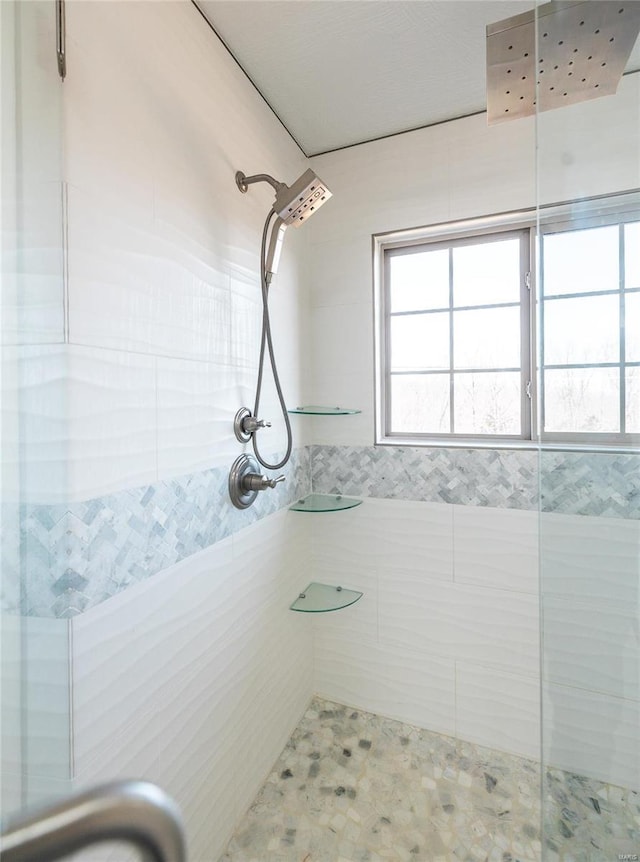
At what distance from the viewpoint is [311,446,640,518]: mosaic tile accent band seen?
1.09m

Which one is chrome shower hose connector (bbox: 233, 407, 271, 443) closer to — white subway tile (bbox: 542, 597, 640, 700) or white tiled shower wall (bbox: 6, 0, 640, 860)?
white tiled shower wall (bbox: 6, 0, 640, 860)

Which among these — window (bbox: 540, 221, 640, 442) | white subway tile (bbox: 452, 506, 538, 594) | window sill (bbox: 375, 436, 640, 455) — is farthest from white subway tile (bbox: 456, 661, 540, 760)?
window (bbox: 540, 221, 640, 442)

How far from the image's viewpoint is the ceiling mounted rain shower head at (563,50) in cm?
92

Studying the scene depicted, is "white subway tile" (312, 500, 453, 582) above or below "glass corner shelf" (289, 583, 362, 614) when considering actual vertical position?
above

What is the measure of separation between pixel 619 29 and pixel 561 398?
87 cm

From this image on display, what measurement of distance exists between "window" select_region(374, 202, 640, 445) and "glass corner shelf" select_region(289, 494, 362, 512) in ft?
1.04

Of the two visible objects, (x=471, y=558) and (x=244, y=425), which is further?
(x=471, y=558)

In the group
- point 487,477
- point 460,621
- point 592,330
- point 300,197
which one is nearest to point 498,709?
point 460,621

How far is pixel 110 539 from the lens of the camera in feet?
2.62

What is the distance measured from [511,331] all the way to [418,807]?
1.62m

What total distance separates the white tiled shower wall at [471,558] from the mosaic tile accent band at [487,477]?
0.11ft

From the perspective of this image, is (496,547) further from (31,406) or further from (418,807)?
(31,406)

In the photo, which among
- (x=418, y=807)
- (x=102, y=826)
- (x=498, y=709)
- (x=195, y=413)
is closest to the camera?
(x=102, y=826)

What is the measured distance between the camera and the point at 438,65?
1.24 m
